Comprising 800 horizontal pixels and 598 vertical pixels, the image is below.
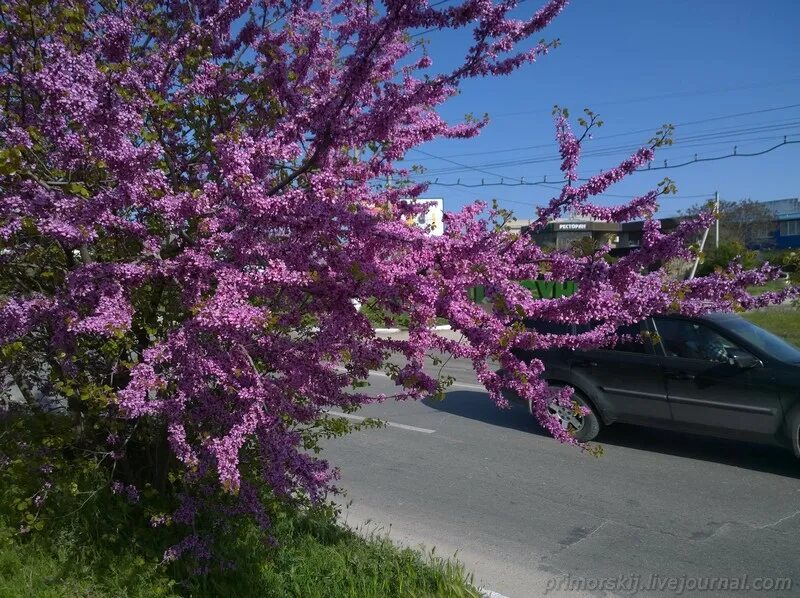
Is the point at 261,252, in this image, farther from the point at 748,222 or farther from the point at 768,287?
the point at 748,222

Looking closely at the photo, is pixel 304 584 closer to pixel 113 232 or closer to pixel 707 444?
pixel 113 232

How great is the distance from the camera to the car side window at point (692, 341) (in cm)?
687

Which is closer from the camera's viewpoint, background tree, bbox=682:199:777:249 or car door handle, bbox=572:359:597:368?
car door handle, bbox=572:359:597:368

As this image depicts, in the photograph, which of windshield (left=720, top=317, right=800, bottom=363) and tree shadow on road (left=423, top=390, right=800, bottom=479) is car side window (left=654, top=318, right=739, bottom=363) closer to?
windshield (left=720, top=317, right=800, bottom=363)

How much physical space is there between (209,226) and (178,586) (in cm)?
232

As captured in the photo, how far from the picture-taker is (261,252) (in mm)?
2551

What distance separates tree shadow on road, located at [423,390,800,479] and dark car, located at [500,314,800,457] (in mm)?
458

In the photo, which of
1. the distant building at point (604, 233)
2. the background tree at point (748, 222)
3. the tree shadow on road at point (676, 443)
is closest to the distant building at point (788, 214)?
the background tree at point (748, 222)

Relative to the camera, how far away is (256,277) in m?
2.52

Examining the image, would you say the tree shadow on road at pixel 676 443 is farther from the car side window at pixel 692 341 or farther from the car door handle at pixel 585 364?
the car side window at pixel 692 341

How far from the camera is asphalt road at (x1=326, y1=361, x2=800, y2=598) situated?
464 centimetres

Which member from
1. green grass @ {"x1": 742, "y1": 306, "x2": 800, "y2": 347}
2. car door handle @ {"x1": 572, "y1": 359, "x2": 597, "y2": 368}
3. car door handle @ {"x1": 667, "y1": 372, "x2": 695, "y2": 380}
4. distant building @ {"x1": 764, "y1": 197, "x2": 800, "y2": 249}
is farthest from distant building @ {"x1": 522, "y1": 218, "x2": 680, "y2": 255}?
distant building @ {"x1": 764, "y1": 197, "x2": 800, "y2": 249}

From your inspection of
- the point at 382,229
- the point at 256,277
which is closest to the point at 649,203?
the point at 382,229

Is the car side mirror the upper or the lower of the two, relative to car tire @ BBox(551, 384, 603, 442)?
upper
